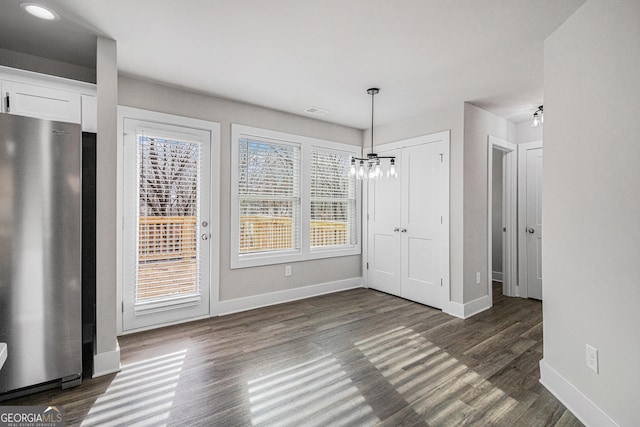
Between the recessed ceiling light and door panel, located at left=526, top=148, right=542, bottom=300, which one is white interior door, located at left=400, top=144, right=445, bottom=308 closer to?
door panel, located at left=526, top=148, right=542, bottom=300

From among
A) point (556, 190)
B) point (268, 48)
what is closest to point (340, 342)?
point (556, 190)

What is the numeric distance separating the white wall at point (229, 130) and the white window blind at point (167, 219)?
32 centimetres

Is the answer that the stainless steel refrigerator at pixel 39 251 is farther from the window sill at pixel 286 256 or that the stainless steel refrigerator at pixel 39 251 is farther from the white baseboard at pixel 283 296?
the window sill at pixel 286 256

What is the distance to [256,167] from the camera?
13.5 ft

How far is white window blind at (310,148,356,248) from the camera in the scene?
15.5 feet

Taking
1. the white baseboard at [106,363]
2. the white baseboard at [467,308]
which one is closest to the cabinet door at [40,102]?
the white baseboard at [106,363]

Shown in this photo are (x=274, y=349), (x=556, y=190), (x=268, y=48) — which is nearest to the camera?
(x=556, y=190)

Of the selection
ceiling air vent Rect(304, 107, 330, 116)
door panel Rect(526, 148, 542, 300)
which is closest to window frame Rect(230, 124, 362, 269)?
ceiling air vent Rect(304, 107, 330, 116)

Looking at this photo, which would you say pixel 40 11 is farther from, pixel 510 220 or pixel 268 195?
pixel 510 220

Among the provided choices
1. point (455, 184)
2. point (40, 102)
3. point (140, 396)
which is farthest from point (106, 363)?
point (455, 184)

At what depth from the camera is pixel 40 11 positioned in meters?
2.14

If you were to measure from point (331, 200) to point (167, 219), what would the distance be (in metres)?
2.39

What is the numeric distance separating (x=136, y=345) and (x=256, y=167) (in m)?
2.35

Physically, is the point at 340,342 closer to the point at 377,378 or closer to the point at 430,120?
the point at 377,378
